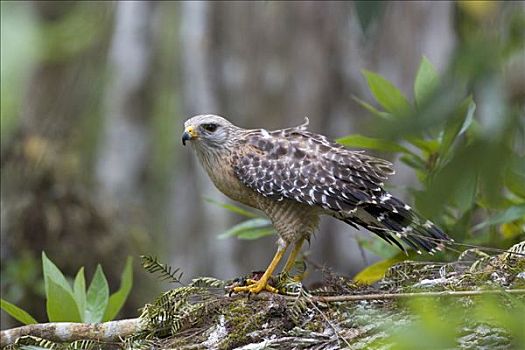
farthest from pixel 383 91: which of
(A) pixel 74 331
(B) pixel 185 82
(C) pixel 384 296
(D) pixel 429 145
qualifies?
(B) pixel 185 82

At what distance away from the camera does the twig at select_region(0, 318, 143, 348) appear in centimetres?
334

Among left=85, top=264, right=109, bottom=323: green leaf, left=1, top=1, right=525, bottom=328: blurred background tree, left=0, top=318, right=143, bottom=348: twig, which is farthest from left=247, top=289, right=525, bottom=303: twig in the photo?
left=1, top=1, right=525, bottom=328: blurred background tree

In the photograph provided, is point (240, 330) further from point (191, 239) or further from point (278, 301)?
point (191, 239)

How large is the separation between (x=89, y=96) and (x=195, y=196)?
161 cm

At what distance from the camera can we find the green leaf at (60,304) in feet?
12.1

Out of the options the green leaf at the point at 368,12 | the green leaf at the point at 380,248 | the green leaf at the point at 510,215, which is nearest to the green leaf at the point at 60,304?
the green leaf at the point at 380,248

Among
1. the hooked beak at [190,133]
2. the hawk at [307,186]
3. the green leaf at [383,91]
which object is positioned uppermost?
the green leaf at [383,91]

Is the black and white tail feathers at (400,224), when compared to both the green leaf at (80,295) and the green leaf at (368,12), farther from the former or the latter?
the green leaf at (368,12)

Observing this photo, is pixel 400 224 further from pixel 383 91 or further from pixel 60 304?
pixel 60 304

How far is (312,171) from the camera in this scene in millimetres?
3916

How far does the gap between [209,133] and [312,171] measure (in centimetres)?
60

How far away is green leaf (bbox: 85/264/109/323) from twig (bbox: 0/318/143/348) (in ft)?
1.24

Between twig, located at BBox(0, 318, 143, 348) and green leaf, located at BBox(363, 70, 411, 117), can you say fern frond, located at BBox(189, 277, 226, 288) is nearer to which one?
twig, located at BBox(0, 318, 143, 348)

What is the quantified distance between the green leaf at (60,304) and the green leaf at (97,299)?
3.2 inches
